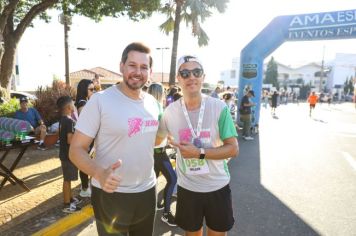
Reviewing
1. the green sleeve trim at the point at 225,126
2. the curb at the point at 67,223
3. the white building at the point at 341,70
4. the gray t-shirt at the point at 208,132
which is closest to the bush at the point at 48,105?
the curb at the point at 67,223

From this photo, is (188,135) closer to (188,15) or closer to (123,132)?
(123,132)

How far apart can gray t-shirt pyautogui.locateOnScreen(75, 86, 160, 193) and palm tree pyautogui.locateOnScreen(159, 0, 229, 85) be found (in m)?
13.3

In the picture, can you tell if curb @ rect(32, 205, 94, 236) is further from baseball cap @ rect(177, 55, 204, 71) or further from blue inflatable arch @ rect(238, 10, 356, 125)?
blue inflatable arch @ rect(238, 10, 356, 125)

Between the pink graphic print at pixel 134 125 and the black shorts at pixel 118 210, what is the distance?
19.4 inches

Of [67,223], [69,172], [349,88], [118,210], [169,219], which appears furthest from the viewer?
[349,88]

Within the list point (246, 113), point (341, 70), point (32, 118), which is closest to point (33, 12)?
point (32, 118)

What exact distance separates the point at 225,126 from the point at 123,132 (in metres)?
0.88

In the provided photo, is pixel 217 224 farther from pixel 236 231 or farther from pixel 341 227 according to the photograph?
pixel 341 227

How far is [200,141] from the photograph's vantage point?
2422 millimetres

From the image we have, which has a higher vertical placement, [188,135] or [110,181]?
[188,135]

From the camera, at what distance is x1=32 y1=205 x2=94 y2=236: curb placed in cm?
358

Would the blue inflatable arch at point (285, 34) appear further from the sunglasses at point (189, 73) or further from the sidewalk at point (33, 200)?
the sunglasses at point (189, 73)

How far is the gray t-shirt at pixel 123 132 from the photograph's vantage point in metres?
2.04

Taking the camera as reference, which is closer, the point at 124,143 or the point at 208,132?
the point at 124,143
